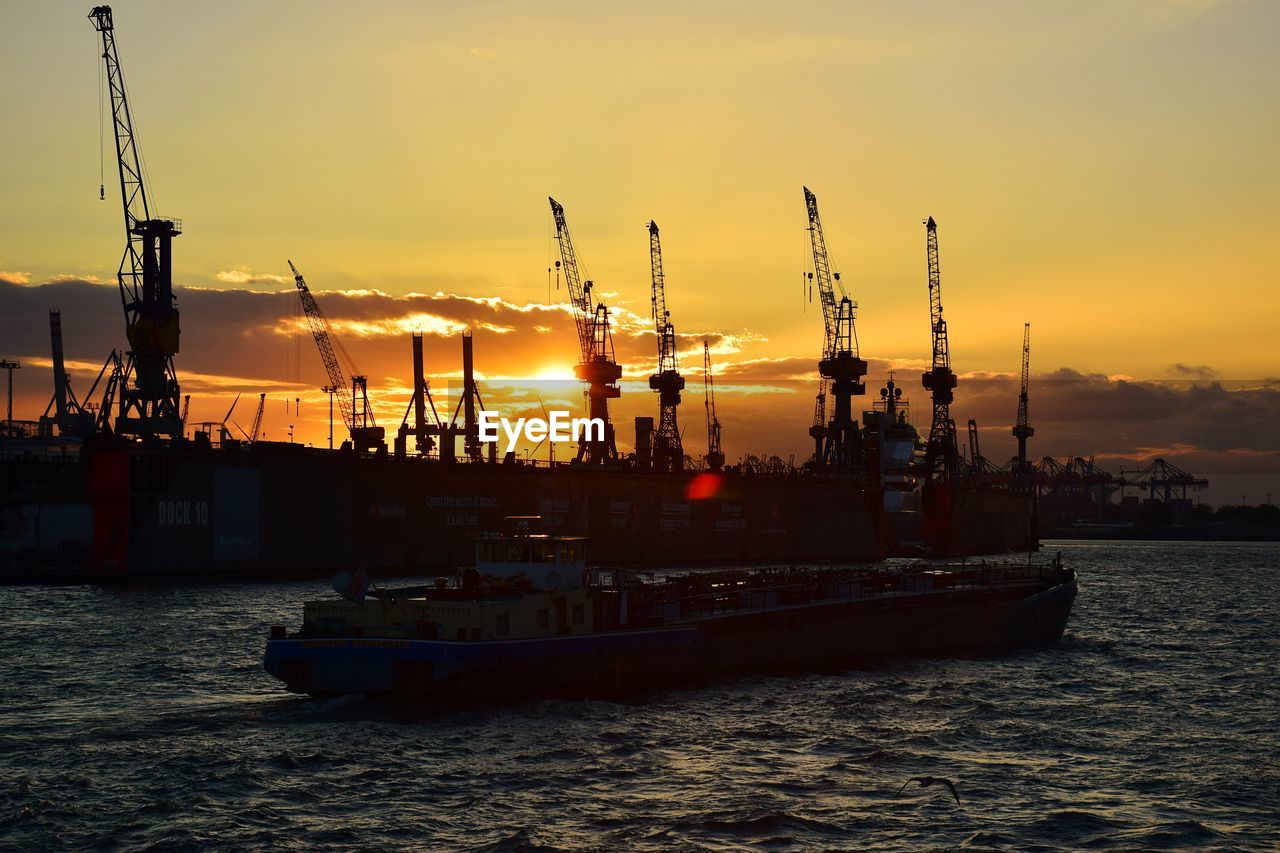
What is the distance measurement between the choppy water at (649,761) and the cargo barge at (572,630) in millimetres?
1437

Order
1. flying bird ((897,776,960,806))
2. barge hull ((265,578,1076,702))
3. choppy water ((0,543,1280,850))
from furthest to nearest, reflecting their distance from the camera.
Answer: barge hull ((265,578,1076,702))
flying bird ((897,776,960,806))
choppy water ((0,543,1280,850))

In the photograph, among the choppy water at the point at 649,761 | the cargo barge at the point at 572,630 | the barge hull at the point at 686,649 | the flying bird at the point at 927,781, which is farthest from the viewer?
the cargo barge at the point at 572,630

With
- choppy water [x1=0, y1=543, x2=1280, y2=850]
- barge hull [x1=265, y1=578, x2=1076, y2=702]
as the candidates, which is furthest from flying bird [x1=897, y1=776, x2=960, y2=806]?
barge hull [x1=265, y1=578, x2=1076, y2=702]

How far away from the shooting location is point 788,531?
179m

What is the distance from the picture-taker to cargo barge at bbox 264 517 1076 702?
44094mm

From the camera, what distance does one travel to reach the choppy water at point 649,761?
3231 cm

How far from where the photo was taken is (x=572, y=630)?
48.2 meters

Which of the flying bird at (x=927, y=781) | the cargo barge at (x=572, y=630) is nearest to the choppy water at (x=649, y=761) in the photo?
the flying bird at (x=927, y=781)

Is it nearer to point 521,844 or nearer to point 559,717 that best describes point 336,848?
point 521,844

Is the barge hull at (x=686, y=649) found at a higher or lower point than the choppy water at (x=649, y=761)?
higher

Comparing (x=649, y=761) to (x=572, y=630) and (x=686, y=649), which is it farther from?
(x=686, y=649)

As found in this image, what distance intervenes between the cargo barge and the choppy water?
4.72 ft

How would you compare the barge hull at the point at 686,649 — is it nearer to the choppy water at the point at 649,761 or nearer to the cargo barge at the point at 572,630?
the cargo barge at the point at 572,630

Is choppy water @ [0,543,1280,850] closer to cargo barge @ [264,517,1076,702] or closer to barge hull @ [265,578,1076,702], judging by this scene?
barge hull @ [265,578,1076,702]
